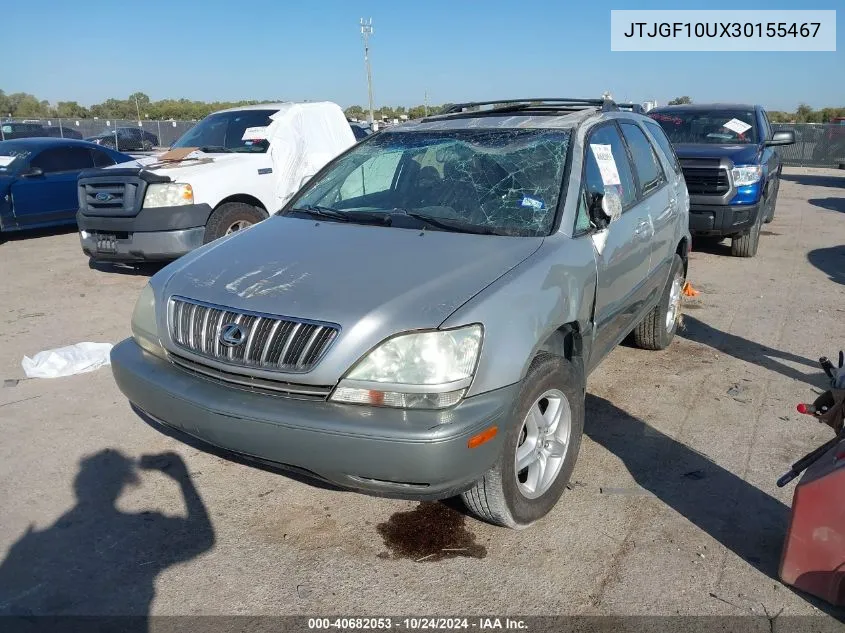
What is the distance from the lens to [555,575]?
110 inches

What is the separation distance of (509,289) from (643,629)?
1360 mm

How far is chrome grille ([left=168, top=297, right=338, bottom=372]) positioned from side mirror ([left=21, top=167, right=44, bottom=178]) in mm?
8687

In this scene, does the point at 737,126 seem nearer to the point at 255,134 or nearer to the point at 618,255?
the point at 255,134

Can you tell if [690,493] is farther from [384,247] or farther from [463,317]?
[384,247]

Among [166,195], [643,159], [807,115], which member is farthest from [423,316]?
[807,115]

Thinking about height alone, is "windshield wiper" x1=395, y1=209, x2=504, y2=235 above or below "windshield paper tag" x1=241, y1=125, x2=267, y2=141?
below

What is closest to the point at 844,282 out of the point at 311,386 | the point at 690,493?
the point at 690,493

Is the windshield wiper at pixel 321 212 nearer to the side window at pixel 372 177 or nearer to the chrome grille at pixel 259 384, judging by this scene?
the side window at pixel 372 177

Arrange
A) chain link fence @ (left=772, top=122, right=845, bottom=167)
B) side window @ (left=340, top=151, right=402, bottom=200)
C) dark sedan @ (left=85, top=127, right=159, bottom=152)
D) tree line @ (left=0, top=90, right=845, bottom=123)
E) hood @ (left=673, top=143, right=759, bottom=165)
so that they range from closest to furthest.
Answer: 1. side window @ (left=340, top=151, right=402, bottom=200)
2. hood @ (left=673, top=143, right=759, bottom=165)
3. chain link fence @ (left=772, top=122, right=845, bottom=167)
4. dark sedan @ (left=85, top=127, right=159, bottom=152)
5. tree line @ (left=0, top=90, right=845, bottom=123)

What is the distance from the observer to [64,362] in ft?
16.5

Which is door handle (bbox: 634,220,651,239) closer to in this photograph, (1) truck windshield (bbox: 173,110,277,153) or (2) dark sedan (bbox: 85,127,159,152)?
(1) truck windshield (bbox: 173,110,277,153)

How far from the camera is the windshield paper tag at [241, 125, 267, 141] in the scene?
8070 millimetres

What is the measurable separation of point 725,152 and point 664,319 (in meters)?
4.39

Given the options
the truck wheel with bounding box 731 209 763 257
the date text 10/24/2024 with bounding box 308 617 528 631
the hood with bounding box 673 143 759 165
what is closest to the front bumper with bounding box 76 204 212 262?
the date text 10/24/2024 with bounding box 308 617 528 631
